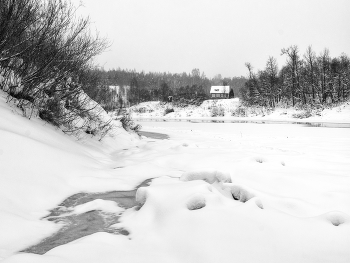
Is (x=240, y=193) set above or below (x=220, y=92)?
below

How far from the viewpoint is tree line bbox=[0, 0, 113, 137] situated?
199 inches

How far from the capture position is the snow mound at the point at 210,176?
345 cm

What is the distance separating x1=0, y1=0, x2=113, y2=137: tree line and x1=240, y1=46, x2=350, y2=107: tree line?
33.3 m

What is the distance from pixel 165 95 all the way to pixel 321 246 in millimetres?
63181

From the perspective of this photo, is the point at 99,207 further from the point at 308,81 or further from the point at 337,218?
the point at 308,81

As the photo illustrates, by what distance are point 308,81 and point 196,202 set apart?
130 feet

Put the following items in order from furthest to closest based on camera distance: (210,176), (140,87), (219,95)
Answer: (140,87) < (219,95) < (210,176)

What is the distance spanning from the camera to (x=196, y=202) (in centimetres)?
244

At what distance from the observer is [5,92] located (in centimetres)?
592

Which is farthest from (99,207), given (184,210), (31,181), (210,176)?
(210,176)

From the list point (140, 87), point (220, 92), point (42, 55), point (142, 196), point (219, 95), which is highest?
point (140, 87)

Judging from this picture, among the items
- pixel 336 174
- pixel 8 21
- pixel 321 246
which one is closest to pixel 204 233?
pixel 321 246

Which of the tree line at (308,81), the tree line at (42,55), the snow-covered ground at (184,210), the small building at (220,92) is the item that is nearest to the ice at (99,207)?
the snow-covered ground at (184,210)

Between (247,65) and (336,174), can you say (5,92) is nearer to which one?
(336,174)
